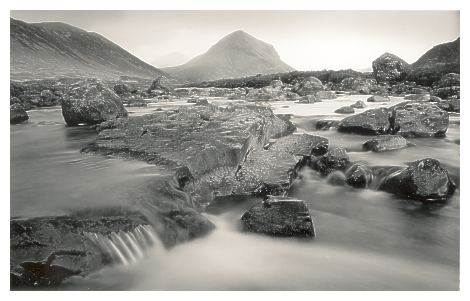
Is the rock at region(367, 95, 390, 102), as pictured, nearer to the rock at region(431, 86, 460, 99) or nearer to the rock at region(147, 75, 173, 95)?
the rock at region(431, 86, 460, 99)

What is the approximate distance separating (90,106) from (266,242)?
3.14 metres

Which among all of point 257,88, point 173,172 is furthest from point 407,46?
point 173,172

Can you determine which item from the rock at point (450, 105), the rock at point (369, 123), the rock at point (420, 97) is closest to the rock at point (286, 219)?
the rock at point (450, 105)

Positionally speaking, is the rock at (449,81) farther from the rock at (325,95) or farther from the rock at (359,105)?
the rock at (325,95)

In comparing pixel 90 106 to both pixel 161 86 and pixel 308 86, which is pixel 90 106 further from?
pixel 308 86

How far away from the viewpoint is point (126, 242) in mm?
2469

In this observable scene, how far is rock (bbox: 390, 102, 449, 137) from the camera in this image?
14.0 ft

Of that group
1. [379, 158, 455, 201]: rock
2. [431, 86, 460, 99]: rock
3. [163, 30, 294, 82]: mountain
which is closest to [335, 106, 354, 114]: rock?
[431, 86, 460, 99]: rock

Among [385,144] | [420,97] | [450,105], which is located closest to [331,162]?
[385,144]

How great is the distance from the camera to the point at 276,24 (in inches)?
136

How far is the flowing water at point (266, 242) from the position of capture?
2.55 m

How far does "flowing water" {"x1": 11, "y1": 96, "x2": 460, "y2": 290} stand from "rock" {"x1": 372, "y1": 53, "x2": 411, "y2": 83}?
922 millimetres
